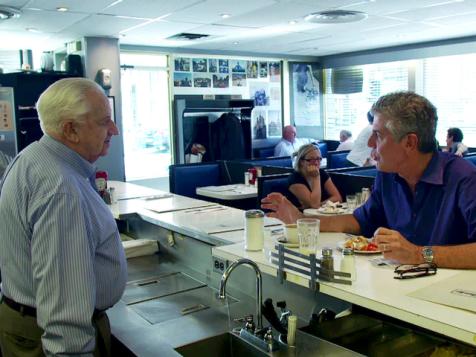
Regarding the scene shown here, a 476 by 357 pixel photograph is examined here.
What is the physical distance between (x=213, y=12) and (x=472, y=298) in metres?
4.62

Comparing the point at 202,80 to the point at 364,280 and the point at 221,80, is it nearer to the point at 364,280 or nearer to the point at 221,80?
the point at 221,80

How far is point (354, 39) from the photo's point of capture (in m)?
7.77

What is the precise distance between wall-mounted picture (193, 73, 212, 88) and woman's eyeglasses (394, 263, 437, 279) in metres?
7.23

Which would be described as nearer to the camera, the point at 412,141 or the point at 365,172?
the point at 412,141

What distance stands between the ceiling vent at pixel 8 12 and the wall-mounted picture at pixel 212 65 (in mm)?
3804

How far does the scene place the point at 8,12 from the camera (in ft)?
16.7

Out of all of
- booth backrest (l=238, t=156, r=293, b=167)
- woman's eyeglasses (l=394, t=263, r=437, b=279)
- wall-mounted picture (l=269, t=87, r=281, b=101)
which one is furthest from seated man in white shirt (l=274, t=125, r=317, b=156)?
woman's eyeglasses (l=394, t=263, r=437, b=279)

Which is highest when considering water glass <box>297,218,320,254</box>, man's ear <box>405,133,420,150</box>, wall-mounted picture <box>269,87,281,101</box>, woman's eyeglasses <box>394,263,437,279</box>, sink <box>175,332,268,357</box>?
wall-mounted picture <box>269,87,281,101</box>

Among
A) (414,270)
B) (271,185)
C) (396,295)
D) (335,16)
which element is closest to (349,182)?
(271,185)

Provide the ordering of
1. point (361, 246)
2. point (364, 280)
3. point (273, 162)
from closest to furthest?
point (364, 280) < point (361, 246) < point (273, 162)

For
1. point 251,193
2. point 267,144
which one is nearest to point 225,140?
point 267,144

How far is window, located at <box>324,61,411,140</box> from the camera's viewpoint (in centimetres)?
909

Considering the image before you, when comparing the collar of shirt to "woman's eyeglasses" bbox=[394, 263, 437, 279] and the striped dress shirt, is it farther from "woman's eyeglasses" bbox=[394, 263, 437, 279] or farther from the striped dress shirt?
"woman's eyeglasses" bbox=[394, 263, 437, 279]

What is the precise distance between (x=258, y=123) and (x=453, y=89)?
3.24 meters
